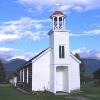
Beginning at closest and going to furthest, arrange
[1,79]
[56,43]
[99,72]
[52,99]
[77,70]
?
[52,99] → [56,43] → [77,70] → [99,72] → [1,79]

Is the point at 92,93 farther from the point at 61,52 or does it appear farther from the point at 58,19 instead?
the point at 58,19

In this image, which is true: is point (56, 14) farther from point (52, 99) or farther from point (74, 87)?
point (52, 99)

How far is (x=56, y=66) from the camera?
44688 millimetres

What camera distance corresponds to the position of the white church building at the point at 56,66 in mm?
44438

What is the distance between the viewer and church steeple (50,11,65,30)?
149 ft

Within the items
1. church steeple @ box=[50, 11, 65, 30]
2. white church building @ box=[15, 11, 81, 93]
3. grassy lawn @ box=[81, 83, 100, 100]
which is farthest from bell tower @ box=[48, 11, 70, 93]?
grassy lawn @ box=[81, 83, 100, 100]

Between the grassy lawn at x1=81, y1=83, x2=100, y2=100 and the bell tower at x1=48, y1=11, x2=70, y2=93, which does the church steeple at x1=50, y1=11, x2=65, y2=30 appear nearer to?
the bell tower at x1=48, y1=11, x2=70, y2=93

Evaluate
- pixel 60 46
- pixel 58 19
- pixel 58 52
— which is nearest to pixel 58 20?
pixel 58 19

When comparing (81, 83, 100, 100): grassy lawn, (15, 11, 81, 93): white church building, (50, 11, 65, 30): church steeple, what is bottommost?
(81, 83, 100, 100): grassy lawn

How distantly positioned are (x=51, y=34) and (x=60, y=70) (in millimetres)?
4137

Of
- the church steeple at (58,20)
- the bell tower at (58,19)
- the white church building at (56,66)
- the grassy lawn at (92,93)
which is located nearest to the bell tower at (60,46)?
the white church building at (56,66)

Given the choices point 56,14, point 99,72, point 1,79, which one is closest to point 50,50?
point 56,14

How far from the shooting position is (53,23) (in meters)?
45.7

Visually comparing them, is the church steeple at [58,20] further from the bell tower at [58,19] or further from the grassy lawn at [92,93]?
the grassy lawn at [92,93]
